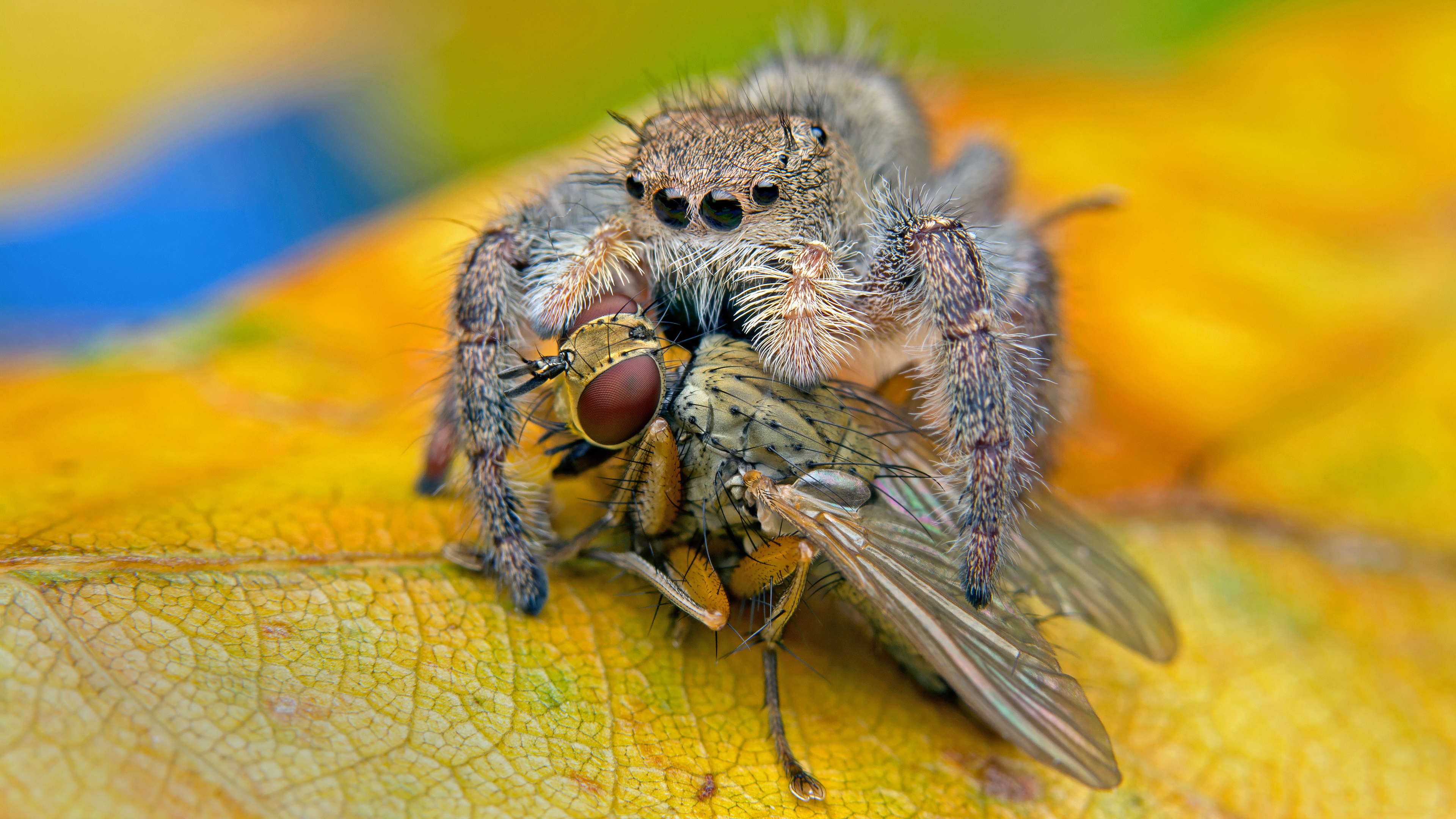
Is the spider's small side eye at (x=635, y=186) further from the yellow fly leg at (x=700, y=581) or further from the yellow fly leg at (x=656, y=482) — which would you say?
the yellow fly leg at (x=700, y=581)

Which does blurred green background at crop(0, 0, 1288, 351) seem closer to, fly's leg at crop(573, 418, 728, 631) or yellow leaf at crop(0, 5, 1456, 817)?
A: yellow leaf at crop(0, 5, 1456, 817)

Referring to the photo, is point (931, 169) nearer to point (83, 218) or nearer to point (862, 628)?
point (862, 628)

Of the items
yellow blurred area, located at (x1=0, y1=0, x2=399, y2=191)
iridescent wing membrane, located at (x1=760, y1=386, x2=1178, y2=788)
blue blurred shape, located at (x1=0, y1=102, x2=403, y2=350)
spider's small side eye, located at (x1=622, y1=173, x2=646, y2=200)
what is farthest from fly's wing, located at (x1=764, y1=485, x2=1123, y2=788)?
yellow blurred area, located at (x1=0, y1=0, x2=399, y2=191)

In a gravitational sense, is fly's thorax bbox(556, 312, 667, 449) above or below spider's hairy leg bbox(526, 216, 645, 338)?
below

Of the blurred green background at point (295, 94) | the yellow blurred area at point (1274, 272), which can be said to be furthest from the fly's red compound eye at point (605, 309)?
the blurred green background at point (295, 94)

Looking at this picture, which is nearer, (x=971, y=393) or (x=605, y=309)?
(x=971, y=393)

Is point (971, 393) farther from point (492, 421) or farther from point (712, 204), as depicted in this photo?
point (492, 421)

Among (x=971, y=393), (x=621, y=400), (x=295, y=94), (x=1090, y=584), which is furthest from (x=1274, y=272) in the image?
(x=295, y=94)
